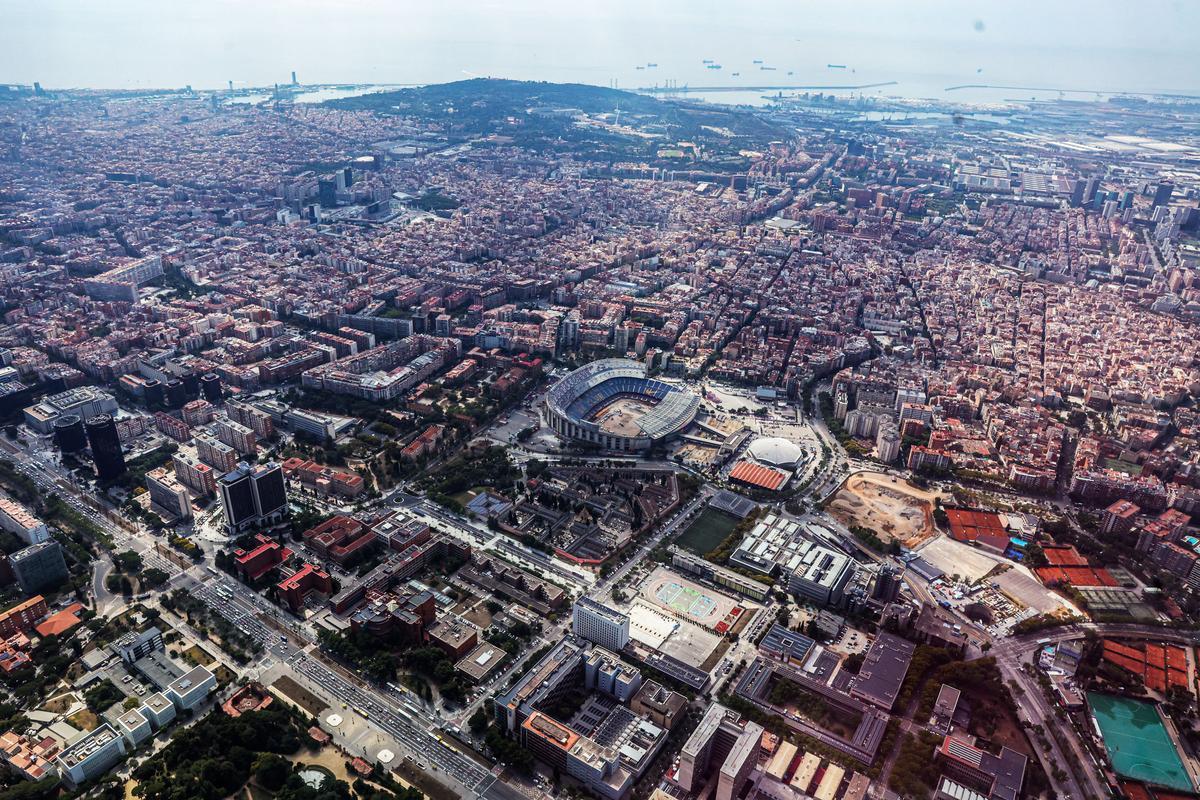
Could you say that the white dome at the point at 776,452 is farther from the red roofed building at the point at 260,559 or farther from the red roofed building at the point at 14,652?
the red roofed building at the point at 14,652

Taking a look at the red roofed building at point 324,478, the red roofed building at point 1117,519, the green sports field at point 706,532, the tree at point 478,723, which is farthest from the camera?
the red roofed building at point 324,478

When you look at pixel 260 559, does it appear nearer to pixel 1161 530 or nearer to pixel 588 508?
pixel 588 508

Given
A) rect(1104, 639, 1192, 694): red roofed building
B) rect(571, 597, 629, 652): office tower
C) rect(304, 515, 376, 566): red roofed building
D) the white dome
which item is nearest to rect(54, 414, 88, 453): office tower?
rect(304, 515, 376, 566): red roofed building

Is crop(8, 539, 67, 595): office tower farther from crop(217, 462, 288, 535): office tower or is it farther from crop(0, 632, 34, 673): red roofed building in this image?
crop(217, 462, 288, 535): office tower

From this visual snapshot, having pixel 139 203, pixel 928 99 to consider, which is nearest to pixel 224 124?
pixel 139 203

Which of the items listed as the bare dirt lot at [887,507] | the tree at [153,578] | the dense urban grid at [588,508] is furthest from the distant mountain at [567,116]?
the tree at [153,578]
